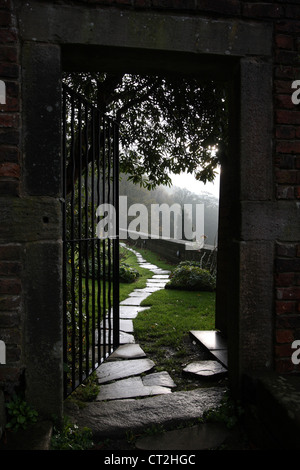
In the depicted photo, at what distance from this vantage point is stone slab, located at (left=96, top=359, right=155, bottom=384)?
3409 mm

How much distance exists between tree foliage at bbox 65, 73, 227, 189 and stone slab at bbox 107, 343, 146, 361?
273cm

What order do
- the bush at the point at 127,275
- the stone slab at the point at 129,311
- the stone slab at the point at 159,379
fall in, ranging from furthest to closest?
the bush at the point at 127,275 → the stone slab at the point at 129,311 → the stone slab at the point at 159,379

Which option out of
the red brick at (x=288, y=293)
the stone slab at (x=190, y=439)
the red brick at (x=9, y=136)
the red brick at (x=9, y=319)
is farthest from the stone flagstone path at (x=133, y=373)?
the red brick at (x=9, y=136)

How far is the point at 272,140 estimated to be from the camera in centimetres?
246

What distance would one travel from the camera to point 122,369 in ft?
11.8

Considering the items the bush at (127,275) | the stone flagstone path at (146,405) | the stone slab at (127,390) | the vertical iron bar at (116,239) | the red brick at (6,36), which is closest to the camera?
the red brick at (6,36)

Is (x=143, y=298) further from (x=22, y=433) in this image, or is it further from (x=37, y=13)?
(x=37, y=13)

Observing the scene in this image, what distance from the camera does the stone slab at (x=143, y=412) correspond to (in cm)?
242

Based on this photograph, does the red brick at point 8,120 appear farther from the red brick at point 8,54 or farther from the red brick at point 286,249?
the red brick at point 286,249

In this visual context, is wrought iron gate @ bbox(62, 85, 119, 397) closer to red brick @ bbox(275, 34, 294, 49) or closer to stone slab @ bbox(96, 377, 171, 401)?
stone slab @ bbox(96, 377, 171, 401)

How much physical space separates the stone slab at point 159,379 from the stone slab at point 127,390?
0.06 metres

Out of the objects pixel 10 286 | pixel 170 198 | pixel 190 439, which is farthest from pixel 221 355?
pixel 170 198

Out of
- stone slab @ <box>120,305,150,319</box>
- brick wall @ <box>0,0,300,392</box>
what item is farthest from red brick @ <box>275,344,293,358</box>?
stone slab @ <box>120,305,150,319</box>

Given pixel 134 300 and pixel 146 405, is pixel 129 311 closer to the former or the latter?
pixel 134 300
